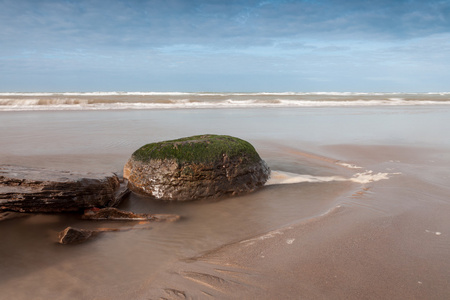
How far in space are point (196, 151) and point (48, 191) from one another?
1927mm

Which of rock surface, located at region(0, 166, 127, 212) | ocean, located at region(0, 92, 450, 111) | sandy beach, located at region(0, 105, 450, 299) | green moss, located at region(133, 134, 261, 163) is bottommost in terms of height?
sandy beach, located at region(0, 105, 450, 299)

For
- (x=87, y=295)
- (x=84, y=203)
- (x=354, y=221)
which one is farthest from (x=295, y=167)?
(x=87, y=295)

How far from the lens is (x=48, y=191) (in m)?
3.81

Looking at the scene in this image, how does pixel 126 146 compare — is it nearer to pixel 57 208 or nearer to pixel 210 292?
pixel 57 208

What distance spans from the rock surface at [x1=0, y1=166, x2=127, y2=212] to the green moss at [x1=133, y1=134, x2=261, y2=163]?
896 millimetres

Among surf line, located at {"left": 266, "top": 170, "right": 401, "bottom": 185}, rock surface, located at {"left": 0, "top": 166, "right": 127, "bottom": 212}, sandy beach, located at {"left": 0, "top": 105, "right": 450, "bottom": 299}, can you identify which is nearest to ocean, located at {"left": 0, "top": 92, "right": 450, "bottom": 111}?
sandy beach, located at {"left": 0, "top": 105, "right": 450, "bottom": 299}

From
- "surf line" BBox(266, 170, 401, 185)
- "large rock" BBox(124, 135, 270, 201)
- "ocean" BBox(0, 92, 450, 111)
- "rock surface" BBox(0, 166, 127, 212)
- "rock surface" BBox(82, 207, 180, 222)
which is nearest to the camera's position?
"rock surface" BBox(0, 166, 127, 212)

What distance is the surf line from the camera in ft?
18.2

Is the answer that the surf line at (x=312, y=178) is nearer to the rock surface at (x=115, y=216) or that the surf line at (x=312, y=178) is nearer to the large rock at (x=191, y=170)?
the large rock at (x=191, y=170)

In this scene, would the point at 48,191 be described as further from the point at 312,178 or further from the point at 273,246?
the point at 312,178

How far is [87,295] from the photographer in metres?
2.52

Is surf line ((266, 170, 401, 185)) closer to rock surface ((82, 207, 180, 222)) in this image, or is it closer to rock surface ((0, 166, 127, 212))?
rock surface ((82, 207, 180, 222))

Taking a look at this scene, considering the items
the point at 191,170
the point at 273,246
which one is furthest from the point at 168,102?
the point at 273,246

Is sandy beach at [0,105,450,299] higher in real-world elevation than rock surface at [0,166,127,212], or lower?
lower
